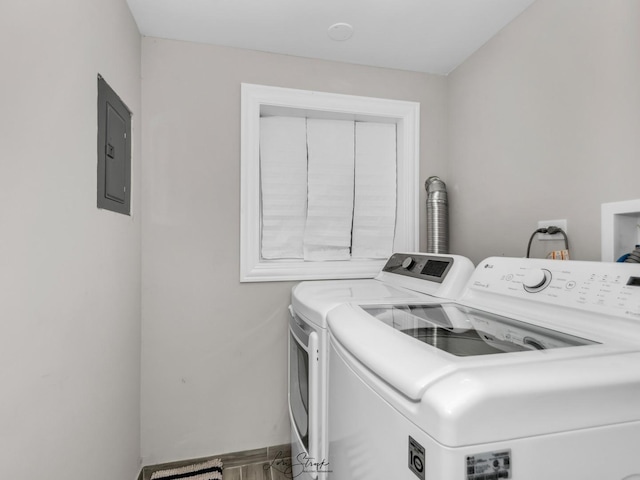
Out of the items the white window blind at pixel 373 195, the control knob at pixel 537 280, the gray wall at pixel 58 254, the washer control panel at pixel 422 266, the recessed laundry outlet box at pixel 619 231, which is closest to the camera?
the gray wall at pixel 58 254

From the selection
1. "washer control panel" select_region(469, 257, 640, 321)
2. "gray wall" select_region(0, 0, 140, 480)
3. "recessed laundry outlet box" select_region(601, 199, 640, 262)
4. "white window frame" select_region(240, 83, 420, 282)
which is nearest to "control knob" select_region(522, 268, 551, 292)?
"washer control panel" select_region(469, 257, 640, 321)

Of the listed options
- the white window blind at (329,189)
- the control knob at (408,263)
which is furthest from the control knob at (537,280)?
the white window blind at (329,189)

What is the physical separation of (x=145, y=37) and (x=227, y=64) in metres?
0.40

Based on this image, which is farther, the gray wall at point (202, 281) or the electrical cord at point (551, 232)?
the gray wall at point (202, 281)

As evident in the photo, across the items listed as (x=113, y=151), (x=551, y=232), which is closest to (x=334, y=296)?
(x=551, y=232)

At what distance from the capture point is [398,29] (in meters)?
1.67

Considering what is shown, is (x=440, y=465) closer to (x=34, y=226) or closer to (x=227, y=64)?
(x=34, y=226)

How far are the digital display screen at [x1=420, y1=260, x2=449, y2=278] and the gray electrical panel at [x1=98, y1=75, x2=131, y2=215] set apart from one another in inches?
51.4

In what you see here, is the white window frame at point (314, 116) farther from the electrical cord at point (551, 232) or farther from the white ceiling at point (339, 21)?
the electrical cord at point (551, 232)

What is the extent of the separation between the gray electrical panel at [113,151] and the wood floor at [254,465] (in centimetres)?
130

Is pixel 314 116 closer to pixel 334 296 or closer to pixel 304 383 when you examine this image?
pixel 334 296

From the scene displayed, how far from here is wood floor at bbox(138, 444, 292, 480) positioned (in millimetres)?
1734

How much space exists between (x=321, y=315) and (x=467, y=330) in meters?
0.44

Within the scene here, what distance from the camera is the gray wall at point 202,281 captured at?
173 centimetres
